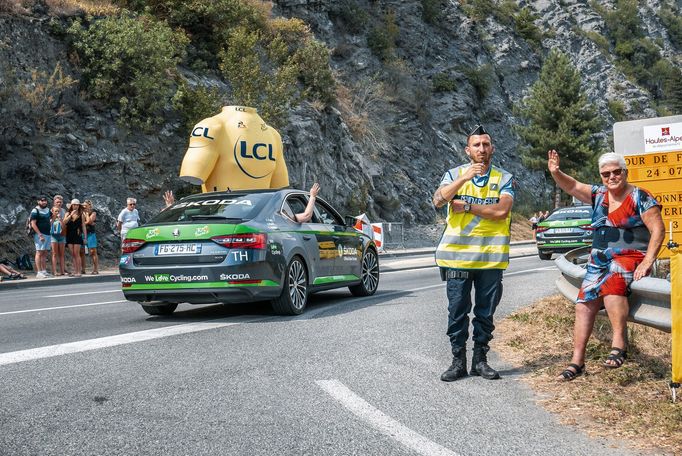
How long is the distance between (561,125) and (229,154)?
152 feet

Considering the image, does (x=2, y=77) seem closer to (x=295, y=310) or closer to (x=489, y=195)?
(x=295, y=310)

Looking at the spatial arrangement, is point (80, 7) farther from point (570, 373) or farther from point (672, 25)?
point (672, 25)

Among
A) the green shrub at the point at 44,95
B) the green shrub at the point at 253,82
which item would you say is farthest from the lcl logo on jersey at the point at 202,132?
the green shrub at the point at 253,82

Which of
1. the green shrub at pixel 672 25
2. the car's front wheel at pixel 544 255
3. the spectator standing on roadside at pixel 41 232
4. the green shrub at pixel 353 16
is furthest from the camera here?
the green shrub at pixel 672 25

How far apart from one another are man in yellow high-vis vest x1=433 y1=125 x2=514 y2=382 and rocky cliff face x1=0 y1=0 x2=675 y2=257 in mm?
16522

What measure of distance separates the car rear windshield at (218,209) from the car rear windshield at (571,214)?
14.3m

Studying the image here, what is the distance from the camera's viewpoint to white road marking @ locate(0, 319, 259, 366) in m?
6.21

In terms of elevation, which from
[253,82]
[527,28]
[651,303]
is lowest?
[651,303]

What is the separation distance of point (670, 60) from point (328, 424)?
113 metres

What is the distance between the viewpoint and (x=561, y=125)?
55844 millimetres

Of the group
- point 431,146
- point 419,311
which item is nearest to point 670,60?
point 431,146

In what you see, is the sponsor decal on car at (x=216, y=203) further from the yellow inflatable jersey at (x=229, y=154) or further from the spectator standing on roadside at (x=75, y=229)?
the spectator standing on roadside at (x=75, y=229)

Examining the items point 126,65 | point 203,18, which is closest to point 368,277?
point 126,65

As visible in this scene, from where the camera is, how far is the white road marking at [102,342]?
20.4 feet
